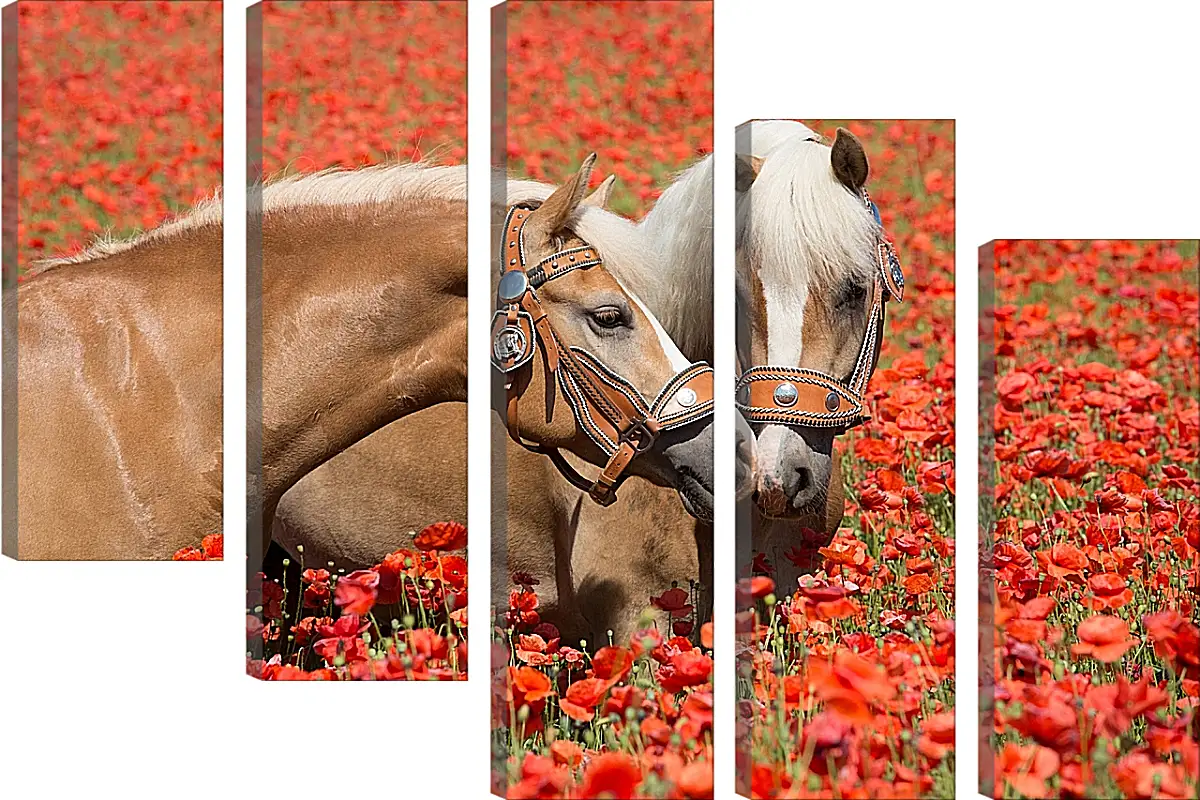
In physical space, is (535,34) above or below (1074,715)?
above

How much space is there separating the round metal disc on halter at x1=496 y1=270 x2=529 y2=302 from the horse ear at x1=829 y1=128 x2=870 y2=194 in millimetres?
602

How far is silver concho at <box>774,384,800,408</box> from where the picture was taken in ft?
8.31

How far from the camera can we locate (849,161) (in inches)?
104

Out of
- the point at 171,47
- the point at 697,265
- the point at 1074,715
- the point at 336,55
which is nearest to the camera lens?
the point at 1074,715

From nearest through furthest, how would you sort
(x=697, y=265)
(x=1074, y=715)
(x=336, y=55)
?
(x=1074, y=715) → (x=697, y=265) → (x=336, y=55)

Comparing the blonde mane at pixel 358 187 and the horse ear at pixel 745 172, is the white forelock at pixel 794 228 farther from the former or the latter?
the blonde mane at pixel 358 187

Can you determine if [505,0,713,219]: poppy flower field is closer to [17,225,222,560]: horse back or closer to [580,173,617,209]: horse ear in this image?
[580,173,617,209]: horse ear

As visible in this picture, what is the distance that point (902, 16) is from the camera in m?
2.65

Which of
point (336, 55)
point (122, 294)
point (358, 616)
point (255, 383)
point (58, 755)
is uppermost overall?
point (336, 55)

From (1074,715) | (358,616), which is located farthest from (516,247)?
(1074,715)

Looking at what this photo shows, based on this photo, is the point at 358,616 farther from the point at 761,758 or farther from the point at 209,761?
the point at 761,758

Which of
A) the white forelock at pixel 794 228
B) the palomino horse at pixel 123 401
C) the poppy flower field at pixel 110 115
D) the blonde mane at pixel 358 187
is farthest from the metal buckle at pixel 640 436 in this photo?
the poppy flower field at pixel 110 115

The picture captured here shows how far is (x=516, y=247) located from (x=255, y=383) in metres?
0.60

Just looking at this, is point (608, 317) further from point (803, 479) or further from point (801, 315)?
point (803, 479)
